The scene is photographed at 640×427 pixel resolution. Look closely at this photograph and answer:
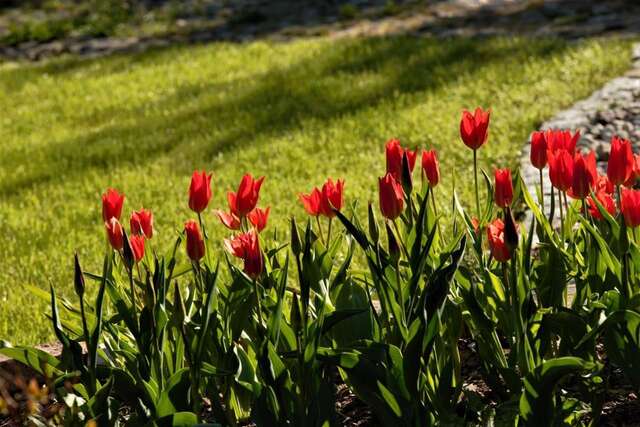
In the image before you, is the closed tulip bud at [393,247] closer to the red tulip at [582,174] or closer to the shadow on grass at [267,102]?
the red tulip at [582,174]

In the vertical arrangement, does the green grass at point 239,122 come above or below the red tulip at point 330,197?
below

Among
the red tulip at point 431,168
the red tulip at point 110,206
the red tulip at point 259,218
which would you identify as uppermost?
the red tulip at point 110,206

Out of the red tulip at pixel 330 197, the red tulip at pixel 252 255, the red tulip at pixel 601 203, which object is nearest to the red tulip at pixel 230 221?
the red tulip at pixel 330 197

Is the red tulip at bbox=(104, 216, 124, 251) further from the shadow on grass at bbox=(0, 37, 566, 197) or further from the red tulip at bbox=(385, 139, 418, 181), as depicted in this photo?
the shadow on grass at bbox=(0, 37, 566, 197)

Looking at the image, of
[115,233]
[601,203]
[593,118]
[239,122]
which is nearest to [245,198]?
[115,233]

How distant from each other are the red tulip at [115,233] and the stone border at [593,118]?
2651 mm

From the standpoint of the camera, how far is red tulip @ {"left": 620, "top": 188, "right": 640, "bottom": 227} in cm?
215

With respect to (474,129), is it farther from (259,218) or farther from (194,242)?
(194,242)

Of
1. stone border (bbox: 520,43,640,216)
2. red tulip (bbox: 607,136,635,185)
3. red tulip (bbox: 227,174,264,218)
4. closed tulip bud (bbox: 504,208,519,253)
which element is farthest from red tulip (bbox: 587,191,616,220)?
stone border (bbox: 520,43,640,216)

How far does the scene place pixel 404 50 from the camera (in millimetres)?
7480

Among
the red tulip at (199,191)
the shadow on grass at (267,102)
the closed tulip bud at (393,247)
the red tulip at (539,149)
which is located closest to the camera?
the closed tulip bud at (393,247)

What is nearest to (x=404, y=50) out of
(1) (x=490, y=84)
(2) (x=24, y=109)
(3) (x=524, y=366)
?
(1) (x=490, y=84)

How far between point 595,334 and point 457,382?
43 cm

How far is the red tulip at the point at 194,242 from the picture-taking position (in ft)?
7.13
